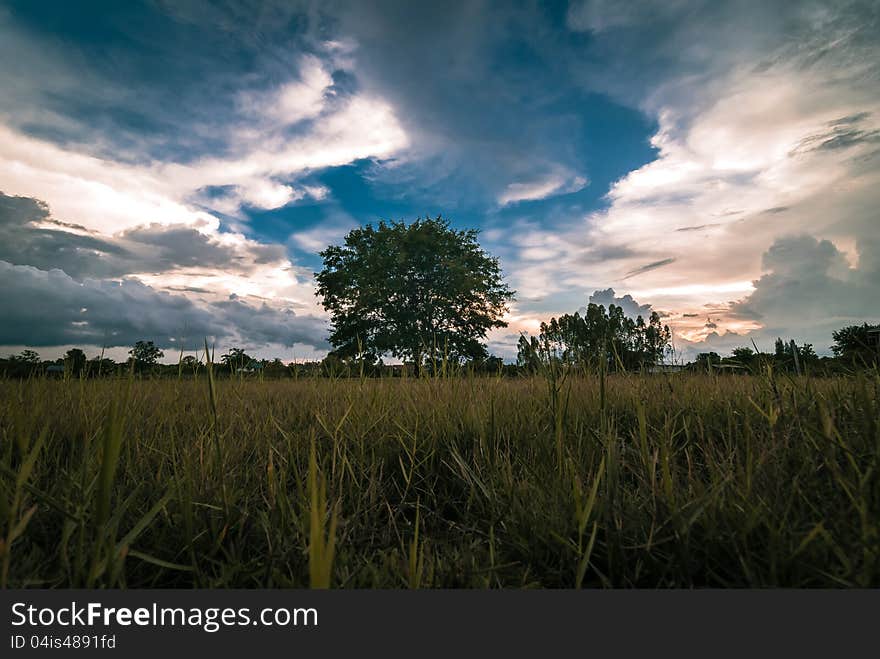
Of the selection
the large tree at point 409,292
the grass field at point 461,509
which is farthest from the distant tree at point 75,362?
the large tree at point 409,292

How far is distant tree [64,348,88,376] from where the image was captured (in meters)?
4.20

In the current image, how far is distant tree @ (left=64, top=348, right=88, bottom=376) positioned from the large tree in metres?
22.8

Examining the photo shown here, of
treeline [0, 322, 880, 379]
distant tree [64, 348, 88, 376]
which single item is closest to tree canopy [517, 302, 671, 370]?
treeline [0, 322, 880, 379]

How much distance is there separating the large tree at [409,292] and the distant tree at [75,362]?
2278cm

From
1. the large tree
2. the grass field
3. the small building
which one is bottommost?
the grass field

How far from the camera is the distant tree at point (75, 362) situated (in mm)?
4195

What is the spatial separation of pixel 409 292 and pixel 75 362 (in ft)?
83.4

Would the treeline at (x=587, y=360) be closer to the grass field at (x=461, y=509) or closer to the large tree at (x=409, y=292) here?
the grass field at (x=461, y=509)

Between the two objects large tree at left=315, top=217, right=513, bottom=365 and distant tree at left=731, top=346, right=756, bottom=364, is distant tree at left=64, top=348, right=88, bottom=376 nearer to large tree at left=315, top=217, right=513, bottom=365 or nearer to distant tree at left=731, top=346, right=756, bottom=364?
distant tree at left=731, top=346, right=756, bottom=364

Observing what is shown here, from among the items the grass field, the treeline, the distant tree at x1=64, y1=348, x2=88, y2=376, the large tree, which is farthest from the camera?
the large tree

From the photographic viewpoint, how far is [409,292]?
30359 millimetres

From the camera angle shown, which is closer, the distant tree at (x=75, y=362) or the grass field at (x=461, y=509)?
the grass field at (x=461, y=509)

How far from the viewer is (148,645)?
1.09 meters

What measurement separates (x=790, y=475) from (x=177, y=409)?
140 inches
